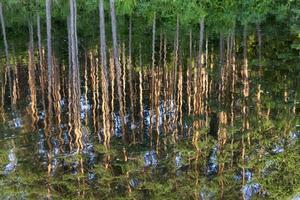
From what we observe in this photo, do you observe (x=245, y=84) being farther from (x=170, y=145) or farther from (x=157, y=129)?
(x=170, y=145)

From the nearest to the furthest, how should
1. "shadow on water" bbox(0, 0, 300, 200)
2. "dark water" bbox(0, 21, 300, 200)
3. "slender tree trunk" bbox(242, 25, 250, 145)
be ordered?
1. "dark water" bbox(0, 21, 300, 200)
2. "shadow on water" bbox(0, 0, 300, 200)
3. "slender tree trunk" bbox(242, 25, 250, 145)

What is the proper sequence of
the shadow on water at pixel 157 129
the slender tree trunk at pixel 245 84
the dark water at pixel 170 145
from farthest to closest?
1. the slender tree trunk at pixel 245 84
2. the shadow on water at pixel 157 129
3. the dark water at pixel 170 145

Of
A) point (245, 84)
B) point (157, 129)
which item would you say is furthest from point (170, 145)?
point (245, 84)

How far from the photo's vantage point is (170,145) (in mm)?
11586

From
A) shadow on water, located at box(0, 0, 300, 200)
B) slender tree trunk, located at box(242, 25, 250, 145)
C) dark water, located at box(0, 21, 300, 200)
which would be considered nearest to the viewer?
dark water, located at box(0, 21, 300, 200)

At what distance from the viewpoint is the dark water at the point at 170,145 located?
9758 mm

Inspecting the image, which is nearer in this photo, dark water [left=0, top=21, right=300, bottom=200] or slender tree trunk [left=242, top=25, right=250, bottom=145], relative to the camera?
dark water [left=0, top=21, right=300, bottom=200]

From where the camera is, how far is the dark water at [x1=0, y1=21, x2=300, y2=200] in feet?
32.0

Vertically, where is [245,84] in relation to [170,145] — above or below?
above

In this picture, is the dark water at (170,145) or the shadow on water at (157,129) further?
the shadow on water at (157,129)

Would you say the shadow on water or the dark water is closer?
the dark water

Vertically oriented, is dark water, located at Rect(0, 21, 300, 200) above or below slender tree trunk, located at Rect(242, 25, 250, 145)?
below

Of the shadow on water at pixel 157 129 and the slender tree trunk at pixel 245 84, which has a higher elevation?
the slender tree trunk at pixel 245 84

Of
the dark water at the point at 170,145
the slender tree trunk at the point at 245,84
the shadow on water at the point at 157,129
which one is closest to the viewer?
the dark water at the point at 170,145
